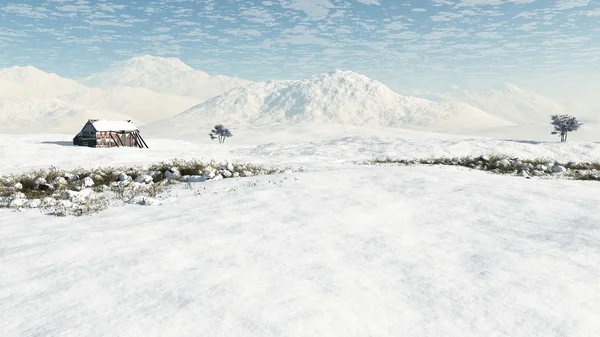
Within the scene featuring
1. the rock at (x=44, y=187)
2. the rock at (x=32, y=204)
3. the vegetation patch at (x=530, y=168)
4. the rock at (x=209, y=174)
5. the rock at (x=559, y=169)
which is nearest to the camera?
the rock at (x=32, y=204)

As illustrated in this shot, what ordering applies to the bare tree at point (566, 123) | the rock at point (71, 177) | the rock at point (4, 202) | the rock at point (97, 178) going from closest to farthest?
the rock at point (4, 202)
the rock at point (97, 178)
the rock at point (71, 177)
the bare tree at point (566, 123)

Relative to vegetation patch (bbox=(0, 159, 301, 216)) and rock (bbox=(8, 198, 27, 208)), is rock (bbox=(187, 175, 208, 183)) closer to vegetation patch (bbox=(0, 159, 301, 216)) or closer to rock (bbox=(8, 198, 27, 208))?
vegetation patch (bbox=(0, 159, 301, 216))

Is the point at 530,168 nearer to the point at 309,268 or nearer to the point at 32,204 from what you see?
the point at 309,268

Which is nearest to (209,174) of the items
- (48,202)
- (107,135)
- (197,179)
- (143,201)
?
(197,179)

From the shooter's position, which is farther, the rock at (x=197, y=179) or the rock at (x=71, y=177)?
the rock at (x=71, y=177)

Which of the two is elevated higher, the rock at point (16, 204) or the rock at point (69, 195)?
the rock at point (69, 195)

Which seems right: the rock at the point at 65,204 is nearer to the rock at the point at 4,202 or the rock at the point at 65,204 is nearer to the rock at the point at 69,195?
the rock at the point at 69,195

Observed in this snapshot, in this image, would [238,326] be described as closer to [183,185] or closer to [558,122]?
[183,185]

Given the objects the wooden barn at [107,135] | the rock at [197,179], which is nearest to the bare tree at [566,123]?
the wooden barn at [107,135]

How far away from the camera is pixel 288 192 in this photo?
10.5 meters

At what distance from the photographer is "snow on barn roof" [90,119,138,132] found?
4935 cm

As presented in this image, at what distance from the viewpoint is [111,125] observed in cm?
5166

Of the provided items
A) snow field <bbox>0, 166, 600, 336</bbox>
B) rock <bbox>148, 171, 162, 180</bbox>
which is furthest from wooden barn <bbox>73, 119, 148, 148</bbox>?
snow field <bbox>0, 166, 600, 336</bbox>

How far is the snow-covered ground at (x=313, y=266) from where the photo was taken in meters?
4.36
